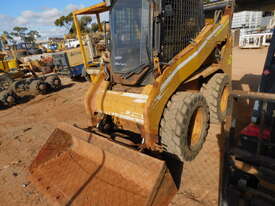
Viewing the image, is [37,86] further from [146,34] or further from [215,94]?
[215,94]

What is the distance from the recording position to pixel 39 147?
3740mm

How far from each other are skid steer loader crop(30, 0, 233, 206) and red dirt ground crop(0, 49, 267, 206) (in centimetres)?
25

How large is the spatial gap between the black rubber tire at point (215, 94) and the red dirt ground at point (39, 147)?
266mm

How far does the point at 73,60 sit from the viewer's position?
10.0 meters

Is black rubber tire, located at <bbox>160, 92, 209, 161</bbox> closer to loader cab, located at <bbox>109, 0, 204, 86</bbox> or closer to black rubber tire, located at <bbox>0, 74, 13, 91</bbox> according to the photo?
loader cab, located at <bbox>109, 0, 204, 86</bbox>

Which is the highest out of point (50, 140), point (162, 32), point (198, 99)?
point (162, 32)

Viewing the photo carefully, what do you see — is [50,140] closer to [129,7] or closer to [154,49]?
[154,49]

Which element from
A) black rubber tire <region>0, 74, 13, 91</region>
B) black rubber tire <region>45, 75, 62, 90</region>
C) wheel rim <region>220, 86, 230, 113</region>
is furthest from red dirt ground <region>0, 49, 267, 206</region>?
black rubber tire <region>0, 74, 13, 91</region>

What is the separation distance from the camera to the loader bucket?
6.37ft

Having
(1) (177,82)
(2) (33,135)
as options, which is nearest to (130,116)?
(1) (177,82)

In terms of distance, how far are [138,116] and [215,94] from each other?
5.92 ft

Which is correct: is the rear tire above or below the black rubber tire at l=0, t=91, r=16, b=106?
above

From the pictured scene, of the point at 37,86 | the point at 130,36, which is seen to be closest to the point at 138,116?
the point at 130,36

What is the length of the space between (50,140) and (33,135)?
192 centimetres
